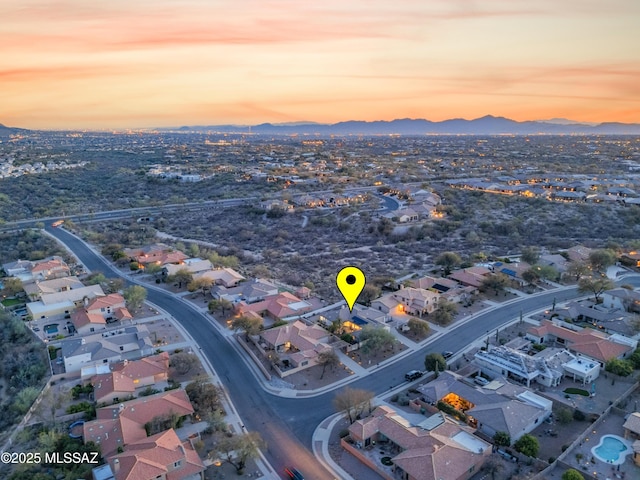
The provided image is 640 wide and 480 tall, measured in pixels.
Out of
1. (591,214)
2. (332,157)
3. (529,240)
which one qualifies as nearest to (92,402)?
(529,240)

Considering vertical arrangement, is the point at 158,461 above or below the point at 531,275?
below

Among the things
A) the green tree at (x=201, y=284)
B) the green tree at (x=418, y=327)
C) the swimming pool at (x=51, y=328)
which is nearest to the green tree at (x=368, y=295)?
the green tree at (x=418, y=327)

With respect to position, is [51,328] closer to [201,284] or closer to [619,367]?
[201,284]

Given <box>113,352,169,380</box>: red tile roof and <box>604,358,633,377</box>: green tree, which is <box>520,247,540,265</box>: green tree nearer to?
<box>604,358,633,377</box>: green tree

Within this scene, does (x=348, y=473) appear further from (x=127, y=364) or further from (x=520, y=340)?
(x=520, y=340)

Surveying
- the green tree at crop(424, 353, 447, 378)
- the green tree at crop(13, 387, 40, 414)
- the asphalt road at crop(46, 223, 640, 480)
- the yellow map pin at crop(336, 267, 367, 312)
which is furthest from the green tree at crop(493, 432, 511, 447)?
the green tree at crop(13, 387, 40, 414)

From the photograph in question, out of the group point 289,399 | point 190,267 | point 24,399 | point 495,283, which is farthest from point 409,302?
point 24,399
